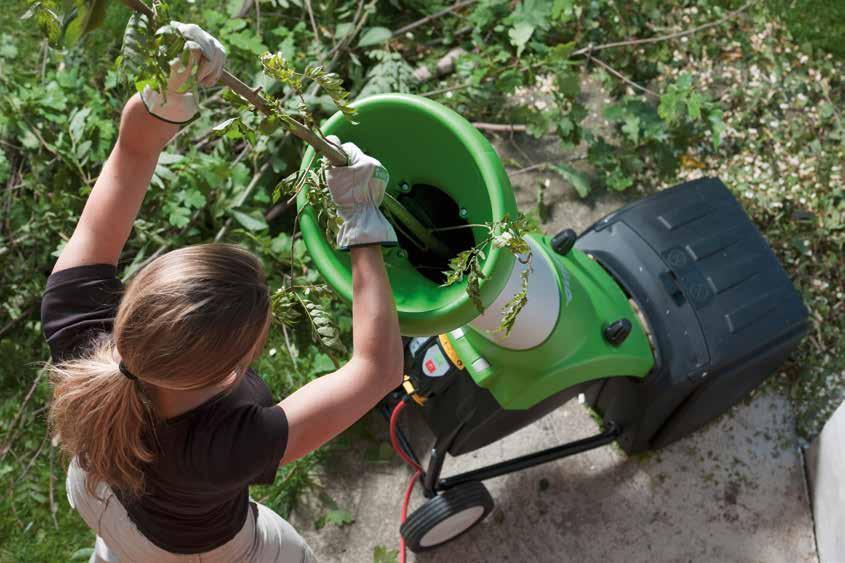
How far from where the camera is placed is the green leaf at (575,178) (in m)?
2.17

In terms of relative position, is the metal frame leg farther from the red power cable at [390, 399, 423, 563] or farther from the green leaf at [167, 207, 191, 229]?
the green leaf at [167, 207, 191, 229]

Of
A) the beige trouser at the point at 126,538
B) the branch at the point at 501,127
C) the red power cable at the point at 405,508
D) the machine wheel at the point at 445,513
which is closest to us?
the beige trouser at the point at 126,538

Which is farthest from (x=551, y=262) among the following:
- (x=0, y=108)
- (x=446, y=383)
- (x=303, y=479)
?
(x=0, y=108)

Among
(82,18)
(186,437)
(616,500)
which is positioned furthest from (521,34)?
(82,18)

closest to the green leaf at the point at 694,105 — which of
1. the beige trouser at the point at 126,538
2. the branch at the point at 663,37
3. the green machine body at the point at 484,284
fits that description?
the branch at the point at 663,37

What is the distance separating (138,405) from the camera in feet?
3.21

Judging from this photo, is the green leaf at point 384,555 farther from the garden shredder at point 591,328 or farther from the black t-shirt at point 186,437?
the black t-shirt at point 186,437

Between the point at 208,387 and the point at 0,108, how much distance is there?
1449 millimetres

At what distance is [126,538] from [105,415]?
37 cm

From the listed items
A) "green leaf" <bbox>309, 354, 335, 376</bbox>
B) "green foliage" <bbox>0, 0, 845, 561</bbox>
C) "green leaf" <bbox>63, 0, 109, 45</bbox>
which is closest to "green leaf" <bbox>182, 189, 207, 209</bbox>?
"green foliage" <bbox>0, 0, 845, 561</bbox>

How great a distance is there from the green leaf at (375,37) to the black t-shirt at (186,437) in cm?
127

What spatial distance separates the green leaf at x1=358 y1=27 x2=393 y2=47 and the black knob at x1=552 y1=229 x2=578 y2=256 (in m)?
0.91

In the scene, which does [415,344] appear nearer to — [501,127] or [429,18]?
[501,127]

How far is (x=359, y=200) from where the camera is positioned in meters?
1.03
